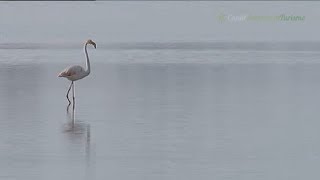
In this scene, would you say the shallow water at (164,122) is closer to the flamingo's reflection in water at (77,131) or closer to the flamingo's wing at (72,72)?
the flamingo's reflection in water at (77,131)

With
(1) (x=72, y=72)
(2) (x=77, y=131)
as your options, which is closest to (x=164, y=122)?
(2) (x=77, y=131)

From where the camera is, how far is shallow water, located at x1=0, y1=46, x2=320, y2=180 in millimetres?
13648

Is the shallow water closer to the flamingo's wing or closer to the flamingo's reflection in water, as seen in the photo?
the flamingo's reflection in water

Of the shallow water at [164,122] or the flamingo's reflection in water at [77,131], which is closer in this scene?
the shallow water at [164,122]

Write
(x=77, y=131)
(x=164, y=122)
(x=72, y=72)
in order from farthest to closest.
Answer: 1. (x=72, y=72)
2. (x=164, y=122)
3. (x=77, y=131)

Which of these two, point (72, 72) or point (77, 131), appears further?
point (72, 72)

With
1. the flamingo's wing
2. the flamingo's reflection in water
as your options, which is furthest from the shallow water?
the flamingo's wing

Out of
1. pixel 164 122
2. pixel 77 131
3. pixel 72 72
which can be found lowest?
pixel 77 131

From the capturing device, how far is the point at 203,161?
14070 mm

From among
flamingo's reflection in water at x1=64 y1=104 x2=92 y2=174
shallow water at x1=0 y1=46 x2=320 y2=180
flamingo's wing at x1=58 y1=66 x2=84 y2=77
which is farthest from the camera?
flamingo's wing at x1=58 y1=66 x2=84 y2=77

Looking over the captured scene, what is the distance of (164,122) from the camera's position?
18.1m

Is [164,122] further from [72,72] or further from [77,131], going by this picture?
[72,72]

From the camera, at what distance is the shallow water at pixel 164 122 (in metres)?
13.6

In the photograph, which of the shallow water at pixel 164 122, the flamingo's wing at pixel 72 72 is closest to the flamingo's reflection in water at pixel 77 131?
the shallow water at pixel 164 122
